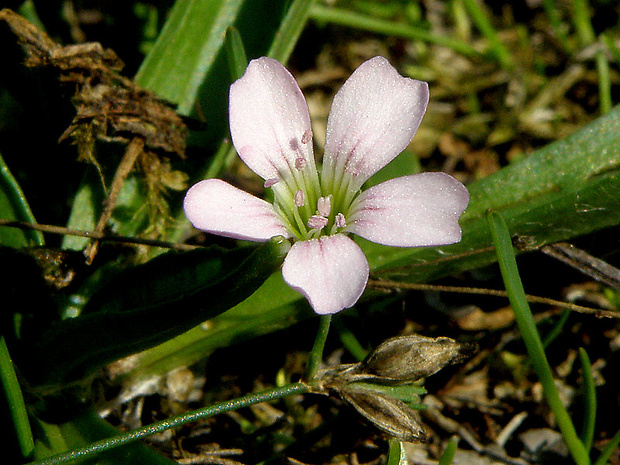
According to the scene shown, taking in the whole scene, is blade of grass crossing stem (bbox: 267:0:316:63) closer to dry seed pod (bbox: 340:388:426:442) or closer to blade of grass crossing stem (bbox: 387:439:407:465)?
dry seed pod (bbox: 340:388:426:442)

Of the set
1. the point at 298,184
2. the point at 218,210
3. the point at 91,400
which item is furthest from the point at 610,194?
the point at 91,400

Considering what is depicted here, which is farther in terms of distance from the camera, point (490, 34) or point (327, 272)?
point (490, 34)

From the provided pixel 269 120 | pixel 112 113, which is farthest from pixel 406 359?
pixel 112 113

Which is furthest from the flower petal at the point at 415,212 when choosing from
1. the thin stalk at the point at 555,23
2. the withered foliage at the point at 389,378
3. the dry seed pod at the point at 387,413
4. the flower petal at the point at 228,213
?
the thin stalk at the point at 555,23

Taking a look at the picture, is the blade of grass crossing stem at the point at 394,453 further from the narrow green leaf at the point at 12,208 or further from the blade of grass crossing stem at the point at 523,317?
the narrow green leaf at the point at 12,208

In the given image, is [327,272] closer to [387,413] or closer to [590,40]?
[387,413]

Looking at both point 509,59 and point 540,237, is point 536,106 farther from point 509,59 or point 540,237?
point 540,237
